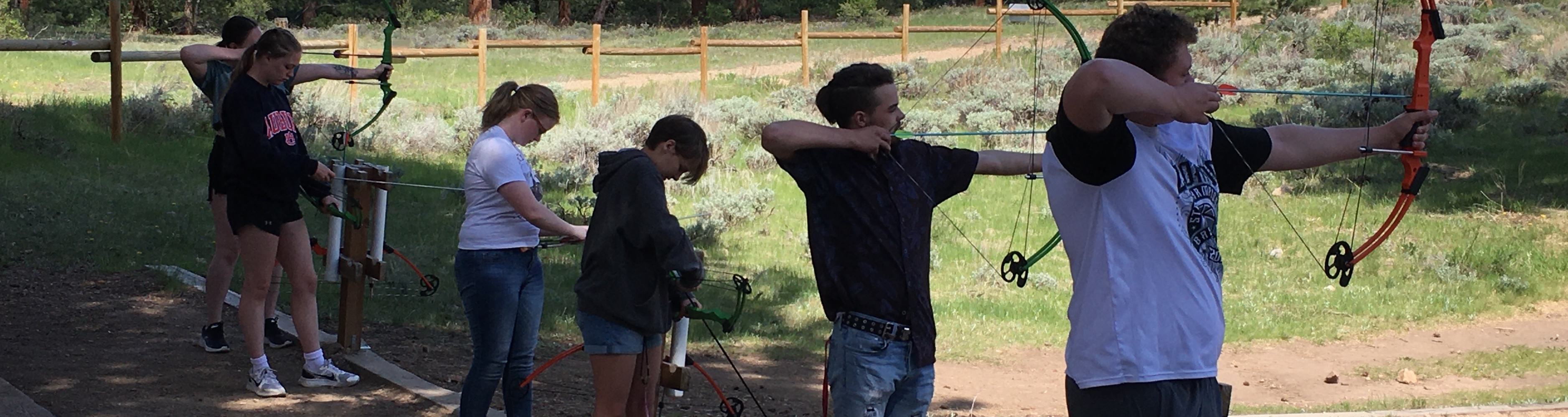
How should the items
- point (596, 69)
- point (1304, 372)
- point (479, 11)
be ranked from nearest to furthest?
point (1304, 372), point (596, 69), point (479, 11)

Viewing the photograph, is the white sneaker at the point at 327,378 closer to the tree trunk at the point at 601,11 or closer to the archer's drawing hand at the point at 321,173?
the archer's drawing hand at the point at 321,173

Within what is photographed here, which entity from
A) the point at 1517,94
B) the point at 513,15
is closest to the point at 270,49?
the point at 1517,94

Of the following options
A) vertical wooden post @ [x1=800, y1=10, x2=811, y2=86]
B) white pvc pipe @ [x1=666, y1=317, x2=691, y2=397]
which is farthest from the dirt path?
vertical wooden post @ [x1=800, y1=10, x2=811, y2=86]

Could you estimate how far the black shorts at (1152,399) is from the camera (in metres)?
2.62

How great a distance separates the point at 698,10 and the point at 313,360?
3904 centimetres

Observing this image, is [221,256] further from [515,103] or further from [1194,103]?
[1194,103]

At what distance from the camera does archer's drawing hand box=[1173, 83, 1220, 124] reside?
2432 millimetres

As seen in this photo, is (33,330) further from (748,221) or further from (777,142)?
(748,221)

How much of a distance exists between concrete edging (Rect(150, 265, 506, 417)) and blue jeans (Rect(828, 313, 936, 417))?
7.35 feet

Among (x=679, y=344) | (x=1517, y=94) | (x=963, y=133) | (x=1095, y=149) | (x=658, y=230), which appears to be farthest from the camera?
(x=1517, y=94)

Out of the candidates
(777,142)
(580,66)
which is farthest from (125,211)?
(580,66)

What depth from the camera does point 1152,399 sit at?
2625 millimetres

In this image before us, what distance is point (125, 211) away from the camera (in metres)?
9.86

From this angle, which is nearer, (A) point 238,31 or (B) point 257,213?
(B) point 257,213
